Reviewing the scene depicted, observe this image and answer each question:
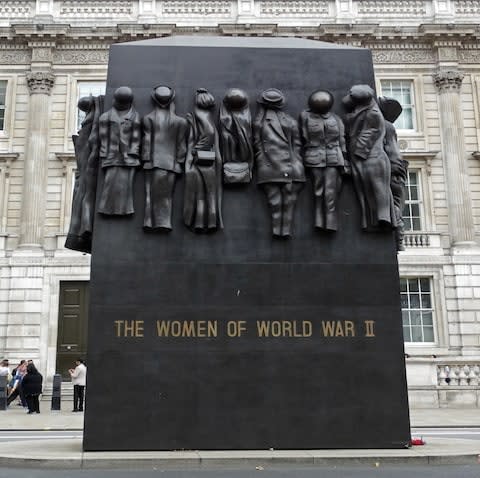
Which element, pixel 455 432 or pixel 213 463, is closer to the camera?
pixel 213 463

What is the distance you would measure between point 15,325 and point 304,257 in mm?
21136

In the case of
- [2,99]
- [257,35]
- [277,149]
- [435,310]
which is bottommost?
[435,310]

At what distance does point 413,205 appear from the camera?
101ft

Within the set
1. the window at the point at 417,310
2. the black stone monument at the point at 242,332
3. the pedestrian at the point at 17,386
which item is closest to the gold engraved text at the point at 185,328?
the black stone monument at the point at 242,332

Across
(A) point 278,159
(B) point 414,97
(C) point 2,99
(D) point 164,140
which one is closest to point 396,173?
(A) point 278,159

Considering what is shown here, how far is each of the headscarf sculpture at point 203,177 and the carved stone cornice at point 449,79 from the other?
24.0 meters

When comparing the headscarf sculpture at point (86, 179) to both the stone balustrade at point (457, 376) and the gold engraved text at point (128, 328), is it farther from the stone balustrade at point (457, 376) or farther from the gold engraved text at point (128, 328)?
the stone balustrade at point (457, 376)

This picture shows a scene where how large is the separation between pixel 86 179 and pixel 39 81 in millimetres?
22536

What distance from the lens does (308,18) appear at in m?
32.1

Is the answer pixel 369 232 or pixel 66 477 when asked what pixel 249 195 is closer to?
pixel 369 232

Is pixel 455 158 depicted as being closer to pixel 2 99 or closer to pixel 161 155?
pixel 2 99

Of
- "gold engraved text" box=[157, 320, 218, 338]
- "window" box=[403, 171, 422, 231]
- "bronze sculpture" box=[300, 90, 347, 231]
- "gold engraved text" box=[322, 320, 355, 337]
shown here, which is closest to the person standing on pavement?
"gold engraved text" box=[157, 320, 218, 338]

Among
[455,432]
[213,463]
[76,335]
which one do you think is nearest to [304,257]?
[213,463]

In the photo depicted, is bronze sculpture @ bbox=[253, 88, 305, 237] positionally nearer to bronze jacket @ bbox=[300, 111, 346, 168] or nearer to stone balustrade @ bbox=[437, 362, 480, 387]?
bronze jacket @ bbox=[300, 111, 346, 168]
